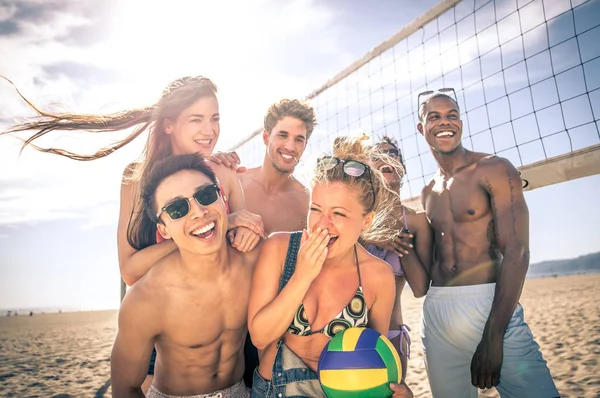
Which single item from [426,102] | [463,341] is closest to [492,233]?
[463,341]

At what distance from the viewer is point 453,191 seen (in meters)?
3.19

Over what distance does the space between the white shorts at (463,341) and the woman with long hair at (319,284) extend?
1.00m

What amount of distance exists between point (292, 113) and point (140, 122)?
3.78 feet

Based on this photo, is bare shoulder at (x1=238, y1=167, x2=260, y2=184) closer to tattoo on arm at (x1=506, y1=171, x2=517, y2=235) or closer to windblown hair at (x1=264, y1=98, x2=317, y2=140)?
windblown hair at (x1=264, y1=98, x2=317, y2=140)

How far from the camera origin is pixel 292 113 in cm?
338

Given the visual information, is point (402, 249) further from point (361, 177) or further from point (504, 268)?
point (361, 177)

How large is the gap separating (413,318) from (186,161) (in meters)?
13.9

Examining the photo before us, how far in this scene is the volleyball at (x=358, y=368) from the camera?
5.77 ft

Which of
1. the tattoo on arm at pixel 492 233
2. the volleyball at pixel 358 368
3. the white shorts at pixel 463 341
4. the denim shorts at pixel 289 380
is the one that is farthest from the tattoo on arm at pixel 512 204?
the denim shorts at pixel 289 380

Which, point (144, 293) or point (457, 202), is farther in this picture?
point (457, 202)

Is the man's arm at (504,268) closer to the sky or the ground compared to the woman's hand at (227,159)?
closer to the ground

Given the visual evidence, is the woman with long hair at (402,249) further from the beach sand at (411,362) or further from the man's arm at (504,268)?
the beach sand at (411,362)

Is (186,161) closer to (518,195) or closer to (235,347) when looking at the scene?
(235,347)

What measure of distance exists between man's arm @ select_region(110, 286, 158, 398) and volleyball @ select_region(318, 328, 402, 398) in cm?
89
